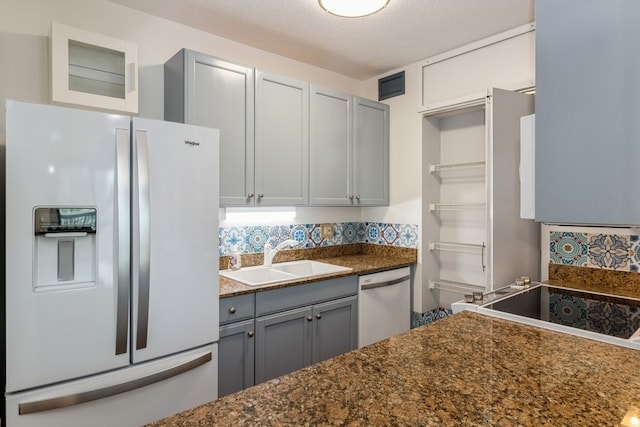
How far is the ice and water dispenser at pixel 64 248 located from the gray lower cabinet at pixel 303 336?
0.93 metres

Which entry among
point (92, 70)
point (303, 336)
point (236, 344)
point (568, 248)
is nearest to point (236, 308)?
point (236, 344)

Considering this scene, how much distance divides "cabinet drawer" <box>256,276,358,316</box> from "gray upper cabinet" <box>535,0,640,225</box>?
158cm

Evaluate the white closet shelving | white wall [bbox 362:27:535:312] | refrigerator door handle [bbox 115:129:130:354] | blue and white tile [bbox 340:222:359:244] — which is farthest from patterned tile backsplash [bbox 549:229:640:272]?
refrigerator door handle [bbox 115:129:130:354]

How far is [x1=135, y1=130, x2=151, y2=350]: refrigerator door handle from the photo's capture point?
1.54 metres

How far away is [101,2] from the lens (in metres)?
2.05

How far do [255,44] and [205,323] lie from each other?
6.46ft

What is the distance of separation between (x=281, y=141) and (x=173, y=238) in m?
1.11

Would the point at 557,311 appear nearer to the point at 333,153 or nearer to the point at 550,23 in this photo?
the point at 550,23

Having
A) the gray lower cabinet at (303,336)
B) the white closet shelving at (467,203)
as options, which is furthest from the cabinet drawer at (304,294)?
the white closet shelving at (467,203)

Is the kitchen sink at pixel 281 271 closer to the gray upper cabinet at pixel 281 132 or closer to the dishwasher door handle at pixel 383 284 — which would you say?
the dishwasher door handle at pixel 383 284

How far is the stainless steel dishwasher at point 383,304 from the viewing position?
259 centimetres

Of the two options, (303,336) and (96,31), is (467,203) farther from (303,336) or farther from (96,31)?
(96,31)

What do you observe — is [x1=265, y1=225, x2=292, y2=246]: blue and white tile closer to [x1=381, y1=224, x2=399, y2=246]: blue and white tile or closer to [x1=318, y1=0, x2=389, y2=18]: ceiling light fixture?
[x1=381, y1=224, x2=399, y2=246]: blue and white tile

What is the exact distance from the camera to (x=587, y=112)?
730mm
